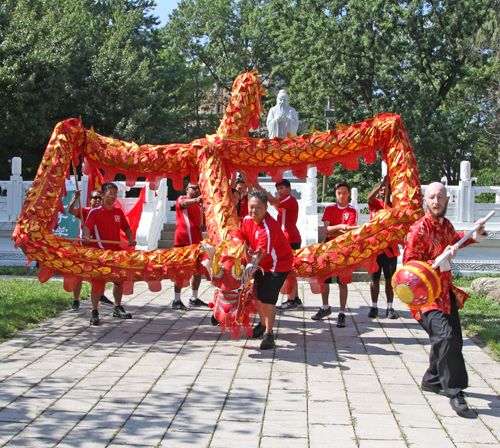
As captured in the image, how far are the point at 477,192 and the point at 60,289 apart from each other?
867 cm

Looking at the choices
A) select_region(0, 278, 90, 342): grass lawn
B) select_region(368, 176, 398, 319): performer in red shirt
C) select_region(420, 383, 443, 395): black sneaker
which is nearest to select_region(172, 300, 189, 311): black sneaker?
select_region(0, 278, 90, 342): grass lawn

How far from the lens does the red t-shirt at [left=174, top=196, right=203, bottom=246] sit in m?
7.39

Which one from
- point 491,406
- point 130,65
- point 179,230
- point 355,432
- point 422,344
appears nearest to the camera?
point 355,432

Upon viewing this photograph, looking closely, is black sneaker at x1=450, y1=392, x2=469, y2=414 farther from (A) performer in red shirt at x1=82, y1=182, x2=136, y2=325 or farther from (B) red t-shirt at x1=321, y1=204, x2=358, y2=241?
(A) performer in red shirt at x1=82, y1=182, x2=136, y2=325

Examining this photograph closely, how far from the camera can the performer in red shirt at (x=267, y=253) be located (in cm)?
545

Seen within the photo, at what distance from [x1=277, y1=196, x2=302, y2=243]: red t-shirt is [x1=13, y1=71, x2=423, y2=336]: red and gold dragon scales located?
2.14ft

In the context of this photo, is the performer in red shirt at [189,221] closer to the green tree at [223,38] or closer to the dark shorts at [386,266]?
the dark shorts at [386,266]

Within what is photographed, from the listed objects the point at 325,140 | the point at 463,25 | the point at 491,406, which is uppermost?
the point at 463,25

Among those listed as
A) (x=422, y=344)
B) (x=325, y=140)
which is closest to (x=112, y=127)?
(x=325, y=140)

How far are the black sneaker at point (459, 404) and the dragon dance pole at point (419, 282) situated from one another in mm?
738

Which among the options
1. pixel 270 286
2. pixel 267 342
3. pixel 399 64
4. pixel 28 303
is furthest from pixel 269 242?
pixel 399 64

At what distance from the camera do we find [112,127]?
2080 centimetres

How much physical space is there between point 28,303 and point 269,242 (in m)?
3.94

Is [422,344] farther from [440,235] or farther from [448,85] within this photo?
[448,85]
